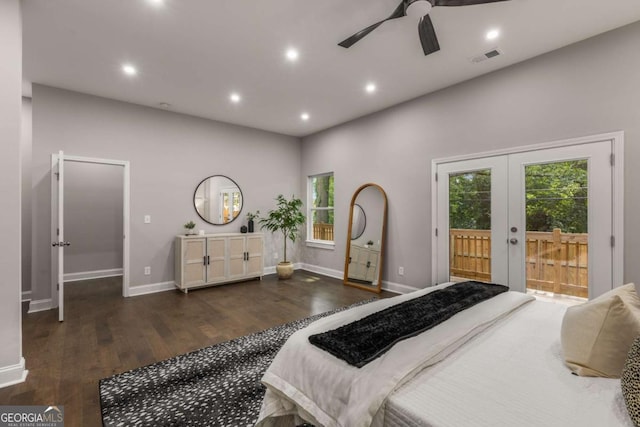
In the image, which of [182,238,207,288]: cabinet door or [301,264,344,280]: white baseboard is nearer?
[182,238,207,288]: cabinet door

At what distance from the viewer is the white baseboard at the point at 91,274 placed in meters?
5.51

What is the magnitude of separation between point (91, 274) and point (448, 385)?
6.83m

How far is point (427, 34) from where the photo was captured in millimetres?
2408

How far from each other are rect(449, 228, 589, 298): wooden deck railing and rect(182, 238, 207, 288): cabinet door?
4.05 m

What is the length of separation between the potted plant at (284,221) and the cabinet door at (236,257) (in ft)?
2.23

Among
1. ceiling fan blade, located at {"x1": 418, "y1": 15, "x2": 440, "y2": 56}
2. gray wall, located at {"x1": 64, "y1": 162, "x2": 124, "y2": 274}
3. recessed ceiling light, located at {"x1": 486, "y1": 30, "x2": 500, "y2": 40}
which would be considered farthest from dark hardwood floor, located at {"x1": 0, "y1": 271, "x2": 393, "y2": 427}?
recessed ceiling light, located at {"x1": 486, "y1": 30, "x2": 500, "y2": 40}

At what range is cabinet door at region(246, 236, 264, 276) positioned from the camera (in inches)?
209

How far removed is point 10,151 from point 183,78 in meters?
2.07

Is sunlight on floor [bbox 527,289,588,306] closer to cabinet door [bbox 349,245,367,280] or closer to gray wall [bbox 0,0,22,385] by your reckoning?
cabinet door [bbox 349,245,367,280]

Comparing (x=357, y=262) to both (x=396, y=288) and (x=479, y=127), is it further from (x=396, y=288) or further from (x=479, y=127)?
(x=479, y=127)

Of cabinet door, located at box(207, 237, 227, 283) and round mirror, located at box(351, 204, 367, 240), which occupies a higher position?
round mirror, located at box(351, 204, 367, 240)

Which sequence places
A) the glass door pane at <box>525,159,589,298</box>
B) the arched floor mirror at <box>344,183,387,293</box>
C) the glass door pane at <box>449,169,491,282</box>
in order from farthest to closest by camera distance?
the arched floor mirror at <box>344,183,387,293</box>
the glass door pane at <box>449,169,491,282</box>
the glass door pane at <box>525,159,589,298</box>

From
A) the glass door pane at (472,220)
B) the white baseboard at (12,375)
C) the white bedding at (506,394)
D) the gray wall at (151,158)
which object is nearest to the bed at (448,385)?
the white bedding at (506,394)

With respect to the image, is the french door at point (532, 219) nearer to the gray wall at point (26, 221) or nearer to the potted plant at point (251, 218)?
the potted plant at point (251, 218)
